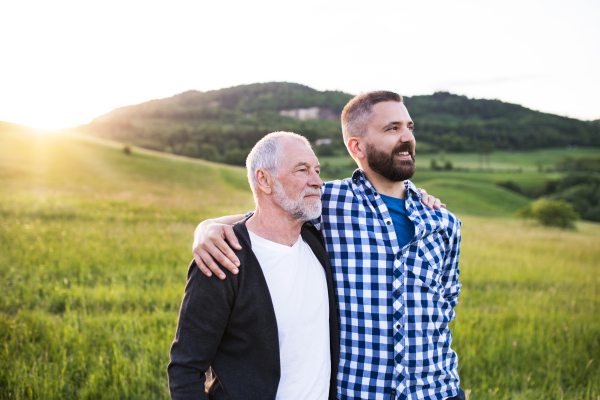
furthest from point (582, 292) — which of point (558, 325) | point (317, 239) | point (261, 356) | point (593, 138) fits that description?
point (593, 138)

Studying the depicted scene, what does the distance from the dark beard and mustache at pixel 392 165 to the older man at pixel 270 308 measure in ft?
1.74

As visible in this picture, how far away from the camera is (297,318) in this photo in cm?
209

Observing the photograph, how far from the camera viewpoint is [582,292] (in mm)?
7539

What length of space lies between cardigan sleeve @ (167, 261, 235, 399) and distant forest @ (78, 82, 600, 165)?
6797 centimetres

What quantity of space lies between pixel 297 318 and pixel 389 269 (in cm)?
70

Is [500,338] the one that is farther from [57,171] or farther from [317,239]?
[57,171]

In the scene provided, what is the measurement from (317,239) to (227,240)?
2.24 ft

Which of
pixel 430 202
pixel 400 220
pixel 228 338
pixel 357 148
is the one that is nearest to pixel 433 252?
pixel 400 220

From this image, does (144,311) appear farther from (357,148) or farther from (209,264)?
(357,148)

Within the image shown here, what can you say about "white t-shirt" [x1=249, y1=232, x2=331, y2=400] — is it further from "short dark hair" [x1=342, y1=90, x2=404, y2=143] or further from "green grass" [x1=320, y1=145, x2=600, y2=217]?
"green grass" [x1=320, y1=145, x2=600, y2=217]

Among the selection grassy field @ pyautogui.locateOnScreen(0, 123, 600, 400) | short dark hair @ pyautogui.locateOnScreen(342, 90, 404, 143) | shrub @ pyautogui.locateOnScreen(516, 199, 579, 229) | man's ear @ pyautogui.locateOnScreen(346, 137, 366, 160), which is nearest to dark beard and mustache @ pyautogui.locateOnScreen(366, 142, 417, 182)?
man's ear @ pyautogui.locateOnScreen(346, 137, 366, 160)

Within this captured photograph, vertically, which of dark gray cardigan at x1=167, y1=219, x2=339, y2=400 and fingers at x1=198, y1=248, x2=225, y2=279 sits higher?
fingers at x1=198, y1=248, x2=225, y2=279

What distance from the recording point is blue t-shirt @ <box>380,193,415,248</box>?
96.3 inches

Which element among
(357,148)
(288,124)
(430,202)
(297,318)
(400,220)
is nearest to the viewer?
(297,318)
